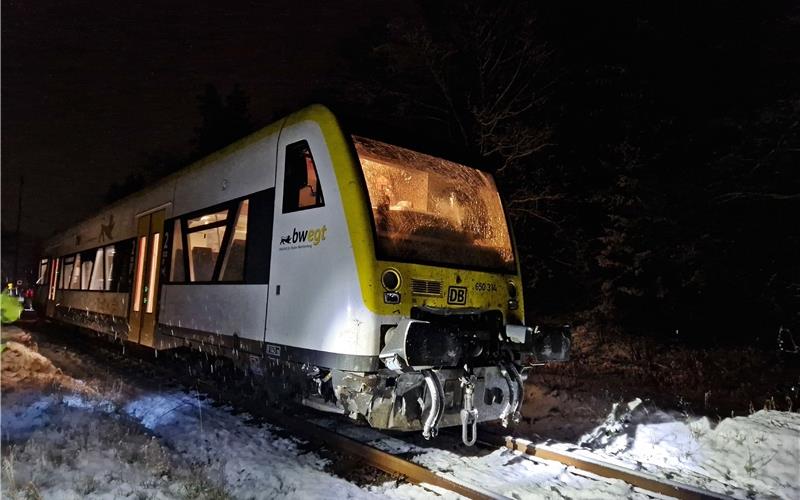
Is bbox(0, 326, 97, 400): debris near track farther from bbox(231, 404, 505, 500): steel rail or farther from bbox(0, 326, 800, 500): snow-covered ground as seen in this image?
bbox(231, 404, 505, 500): steel rail

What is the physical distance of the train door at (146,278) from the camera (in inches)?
360

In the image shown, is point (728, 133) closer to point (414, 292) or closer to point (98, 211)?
point (414, 292)

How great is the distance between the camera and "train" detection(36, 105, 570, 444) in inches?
192

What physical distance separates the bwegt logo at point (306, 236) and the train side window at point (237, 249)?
3.18 ft

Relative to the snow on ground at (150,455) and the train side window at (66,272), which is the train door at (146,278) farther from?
the train side window at (66,272)

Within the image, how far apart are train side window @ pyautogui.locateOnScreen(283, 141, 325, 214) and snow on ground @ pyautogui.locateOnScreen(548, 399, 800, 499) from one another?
3625mm

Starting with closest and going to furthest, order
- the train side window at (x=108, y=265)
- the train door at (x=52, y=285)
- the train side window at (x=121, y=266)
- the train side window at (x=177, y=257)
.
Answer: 1. the train side window at (x=177, y=257)
2. the train side window at (x=121, y=266)
3. the train side window at (x=108, y=265)
4. the train door at (x=52, y=285)

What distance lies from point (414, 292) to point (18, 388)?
21.1 feet

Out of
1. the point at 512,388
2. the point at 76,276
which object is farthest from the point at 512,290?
the point at 76,276

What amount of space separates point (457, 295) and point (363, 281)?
1.19 m

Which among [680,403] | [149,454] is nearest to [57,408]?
[149,454]

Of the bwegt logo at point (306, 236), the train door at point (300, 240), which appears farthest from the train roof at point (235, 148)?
the bwegt logo at point (306, 236)

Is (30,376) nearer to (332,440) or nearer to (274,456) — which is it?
(274,456)

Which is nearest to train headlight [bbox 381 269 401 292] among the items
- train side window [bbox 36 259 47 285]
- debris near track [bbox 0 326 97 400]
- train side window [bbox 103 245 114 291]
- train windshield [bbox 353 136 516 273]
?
train windshield [bbox 353 136 516 273]
